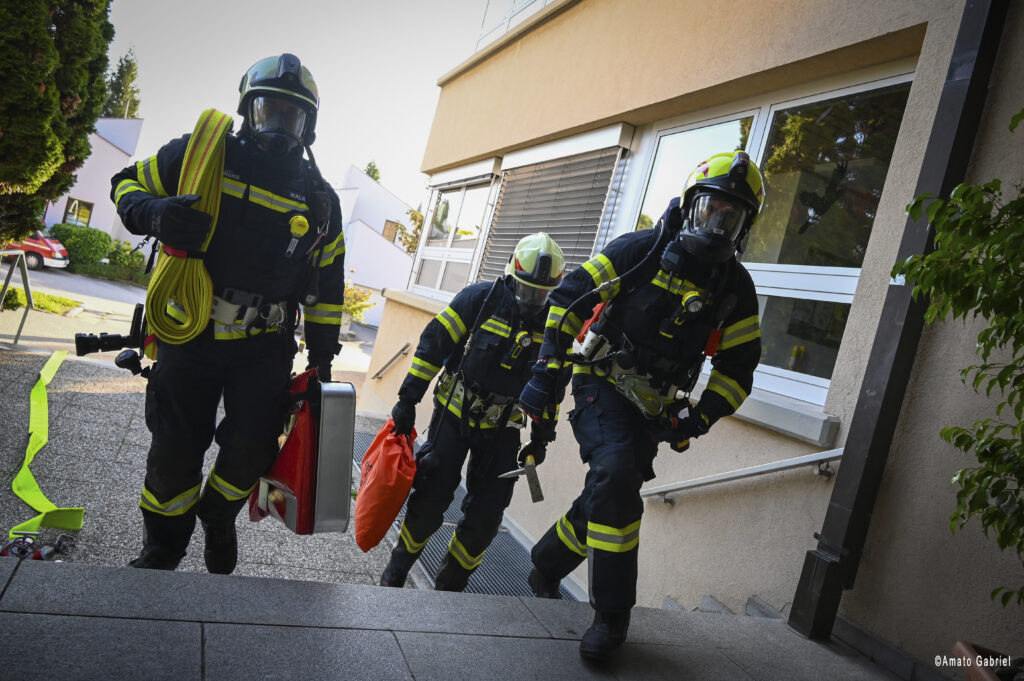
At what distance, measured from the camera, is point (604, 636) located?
250cm

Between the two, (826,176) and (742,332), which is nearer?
(742,332)

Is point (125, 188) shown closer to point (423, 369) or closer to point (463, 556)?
point (423, 369)

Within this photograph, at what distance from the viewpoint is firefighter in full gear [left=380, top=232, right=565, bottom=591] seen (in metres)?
3.79

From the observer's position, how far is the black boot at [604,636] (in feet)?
8.07

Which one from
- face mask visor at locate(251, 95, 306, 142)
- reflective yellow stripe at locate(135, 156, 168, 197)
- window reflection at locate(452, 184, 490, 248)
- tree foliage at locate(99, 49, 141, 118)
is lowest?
reflective yellow stripe at locate(135, 156, 168, 197)

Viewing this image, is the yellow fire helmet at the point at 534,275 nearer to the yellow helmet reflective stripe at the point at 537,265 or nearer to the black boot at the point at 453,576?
the yellow helmet reflective stripe at the point at 537,265

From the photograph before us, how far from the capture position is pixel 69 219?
1431 inches

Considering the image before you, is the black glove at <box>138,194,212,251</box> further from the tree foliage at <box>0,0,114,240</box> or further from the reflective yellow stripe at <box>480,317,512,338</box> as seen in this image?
the tree foliage at <box>0,0,114,240</box>

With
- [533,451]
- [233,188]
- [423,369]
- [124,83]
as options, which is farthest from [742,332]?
[124,83]

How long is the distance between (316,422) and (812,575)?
2.43 meters

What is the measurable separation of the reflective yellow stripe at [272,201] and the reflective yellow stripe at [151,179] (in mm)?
366

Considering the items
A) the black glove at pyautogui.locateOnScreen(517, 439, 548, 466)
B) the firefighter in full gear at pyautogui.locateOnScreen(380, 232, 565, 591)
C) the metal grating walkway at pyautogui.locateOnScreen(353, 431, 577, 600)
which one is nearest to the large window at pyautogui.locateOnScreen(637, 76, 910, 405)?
the firefighter in full gear at pyautogui.locateOnScreen(380, 232, 565, 591)

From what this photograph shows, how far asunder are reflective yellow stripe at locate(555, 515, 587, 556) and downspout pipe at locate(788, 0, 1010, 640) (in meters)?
1.11

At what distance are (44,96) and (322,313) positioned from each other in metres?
7.18
